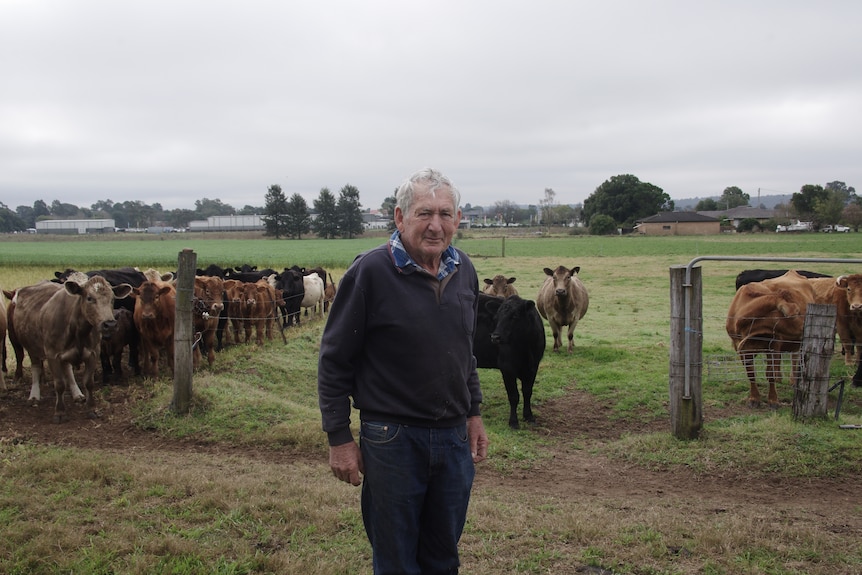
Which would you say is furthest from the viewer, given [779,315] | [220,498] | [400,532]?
[779,315]

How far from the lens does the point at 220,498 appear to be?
4.97 metres

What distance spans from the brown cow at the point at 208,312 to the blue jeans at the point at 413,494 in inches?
333

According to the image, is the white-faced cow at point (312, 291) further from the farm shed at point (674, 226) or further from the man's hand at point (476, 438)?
the farm shed at point (674, 226)

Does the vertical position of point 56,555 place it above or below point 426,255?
below

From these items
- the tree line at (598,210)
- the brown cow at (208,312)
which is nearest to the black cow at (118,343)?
the brown cow at (208,312)

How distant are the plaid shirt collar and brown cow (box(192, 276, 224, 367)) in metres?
8.46

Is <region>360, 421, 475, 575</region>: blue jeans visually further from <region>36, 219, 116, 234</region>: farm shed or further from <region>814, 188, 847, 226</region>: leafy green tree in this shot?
<region>36, 219, 116, 234</region>: farm shed

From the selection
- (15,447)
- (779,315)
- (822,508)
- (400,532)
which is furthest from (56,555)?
→ (779,315)

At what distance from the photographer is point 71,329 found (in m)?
8.26

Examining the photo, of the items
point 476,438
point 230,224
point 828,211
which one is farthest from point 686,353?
point 230,224

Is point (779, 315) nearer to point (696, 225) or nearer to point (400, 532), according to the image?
point (400, 532)

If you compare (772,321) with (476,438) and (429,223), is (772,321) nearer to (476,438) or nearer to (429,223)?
(476,438)

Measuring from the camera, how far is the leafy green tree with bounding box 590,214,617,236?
8500 centimetres

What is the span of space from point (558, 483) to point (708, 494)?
1.32m
